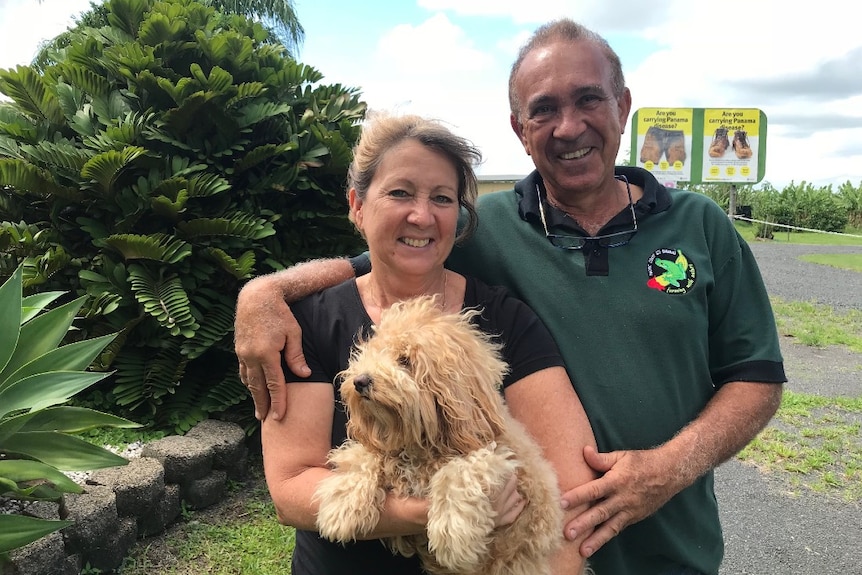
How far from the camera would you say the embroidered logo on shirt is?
2.73 meters

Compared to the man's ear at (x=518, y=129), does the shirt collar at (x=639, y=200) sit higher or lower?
lower

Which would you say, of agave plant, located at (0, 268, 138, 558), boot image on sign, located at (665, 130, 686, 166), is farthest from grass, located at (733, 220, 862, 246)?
agave plant, located at (0, 268, 138, 558)

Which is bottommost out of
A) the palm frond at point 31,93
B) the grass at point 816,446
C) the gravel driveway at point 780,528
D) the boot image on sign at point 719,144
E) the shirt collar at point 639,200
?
the gravel driveway at point 780,528

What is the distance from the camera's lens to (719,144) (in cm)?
1448

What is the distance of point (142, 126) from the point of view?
197 inches

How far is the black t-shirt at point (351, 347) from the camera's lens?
244 cm

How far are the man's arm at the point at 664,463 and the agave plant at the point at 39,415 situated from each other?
7.49ft

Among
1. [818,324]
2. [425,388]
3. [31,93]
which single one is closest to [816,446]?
[425,388]

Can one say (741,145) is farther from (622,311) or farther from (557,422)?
(557,422)

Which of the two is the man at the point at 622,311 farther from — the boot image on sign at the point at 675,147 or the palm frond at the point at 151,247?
the boot image on sign at the point at 675,147

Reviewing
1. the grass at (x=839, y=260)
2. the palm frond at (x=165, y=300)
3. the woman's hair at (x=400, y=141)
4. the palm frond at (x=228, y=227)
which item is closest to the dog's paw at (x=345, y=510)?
the woman's hair at (x=400, y=141)

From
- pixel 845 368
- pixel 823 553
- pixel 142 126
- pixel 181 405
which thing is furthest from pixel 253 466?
pixel 845 368

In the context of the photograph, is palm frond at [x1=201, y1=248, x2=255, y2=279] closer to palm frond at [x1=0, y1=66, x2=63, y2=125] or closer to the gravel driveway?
palm frond at [x1=0, y1=66, x2=63, y2=125]

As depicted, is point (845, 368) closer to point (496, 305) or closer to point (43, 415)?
point (496, 305)
